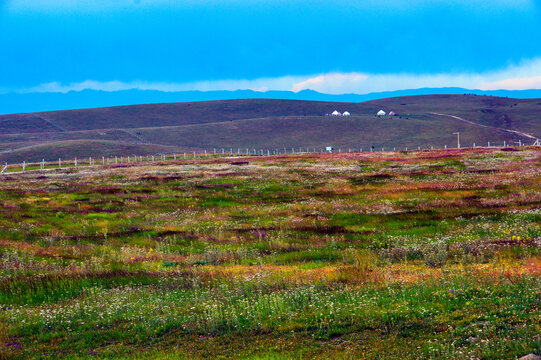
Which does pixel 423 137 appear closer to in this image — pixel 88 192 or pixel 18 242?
pixel 88 192

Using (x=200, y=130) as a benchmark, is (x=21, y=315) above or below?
below

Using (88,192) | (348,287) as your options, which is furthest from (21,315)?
(88,192)

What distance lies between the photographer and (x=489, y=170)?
142 feet

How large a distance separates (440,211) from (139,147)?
131m

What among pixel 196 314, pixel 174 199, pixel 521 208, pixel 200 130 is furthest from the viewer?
pixel 200 130

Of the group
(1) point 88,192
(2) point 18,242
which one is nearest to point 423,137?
(1) point 88,192

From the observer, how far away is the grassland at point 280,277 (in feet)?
27.6

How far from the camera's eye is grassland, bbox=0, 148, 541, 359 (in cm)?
841

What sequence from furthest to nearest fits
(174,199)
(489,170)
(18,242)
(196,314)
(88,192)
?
1. (489,170)
2. (88,192)
3. (174,199)
4. (18,242)
5. (196,314)

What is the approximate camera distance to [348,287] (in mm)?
11445

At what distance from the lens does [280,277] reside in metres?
13.0

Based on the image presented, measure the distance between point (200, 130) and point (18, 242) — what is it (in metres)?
177

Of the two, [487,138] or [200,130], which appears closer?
[487,138]

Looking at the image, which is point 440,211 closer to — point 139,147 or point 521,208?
point 521,208
